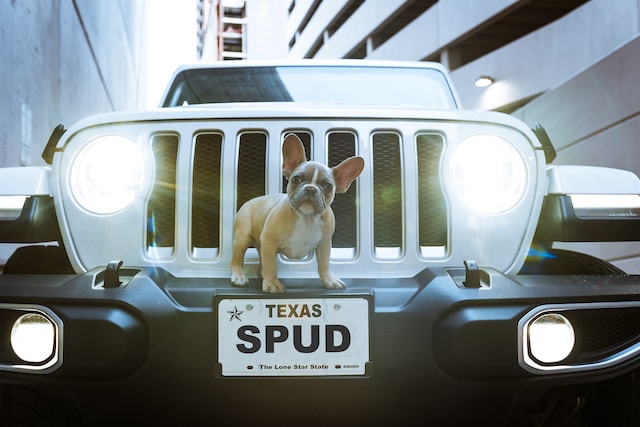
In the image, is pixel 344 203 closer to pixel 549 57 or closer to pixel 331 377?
pixel 331 377

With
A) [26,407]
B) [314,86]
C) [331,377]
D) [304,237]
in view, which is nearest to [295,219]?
[304,237]

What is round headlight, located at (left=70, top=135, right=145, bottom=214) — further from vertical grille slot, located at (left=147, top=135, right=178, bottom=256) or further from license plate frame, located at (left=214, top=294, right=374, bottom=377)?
license plate frame, located at (left=214, top=294, right=374, bottom=377)

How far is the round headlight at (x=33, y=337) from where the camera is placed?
1627mm

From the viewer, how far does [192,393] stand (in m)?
1.64

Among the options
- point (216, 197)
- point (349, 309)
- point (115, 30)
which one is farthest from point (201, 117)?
point (115, 30)

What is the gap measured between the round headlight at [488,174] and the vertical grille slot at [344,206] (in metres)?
0.30

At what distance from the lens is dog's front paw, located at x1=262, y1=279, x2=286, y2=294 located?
5.35 feet

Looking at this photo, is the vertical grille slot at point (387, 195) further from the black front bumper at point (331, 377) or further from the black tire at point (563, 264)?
the black tire at point (563, 264)

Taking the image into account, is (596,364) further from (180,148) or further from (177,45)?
(177,45)

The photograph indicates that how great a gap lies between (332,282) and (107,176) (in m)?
0.74

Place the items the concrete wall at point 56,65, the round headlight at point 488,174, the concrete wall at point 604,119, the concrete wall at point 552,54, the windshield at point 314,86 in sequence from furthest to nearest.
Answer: the concrete wall at point 552,54
the concrete wall at point 604,119
the concrete wall at point 56,65
the windshield at point 314,86
the round headlight at point 488,174

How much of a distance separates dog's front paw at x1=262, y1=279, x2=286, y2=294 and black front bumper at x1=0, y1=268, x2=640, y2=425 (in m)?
0.02

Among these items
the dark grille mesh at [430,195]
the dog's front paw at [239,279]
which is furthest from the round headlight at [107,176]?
the dark grille mesh at [430,195]

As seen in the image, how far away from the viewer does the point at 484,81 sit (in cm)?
1453
